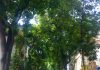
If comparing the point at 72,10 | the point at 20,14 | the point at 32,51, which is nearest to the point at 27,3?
the point at 20,14

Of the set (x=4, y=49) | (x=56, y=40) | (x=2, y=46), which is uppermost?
(x=56, y=40)

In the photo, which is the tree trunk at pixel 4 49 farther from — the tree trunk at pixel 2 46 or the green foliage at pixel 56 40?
the green foliage at pixel 56 40

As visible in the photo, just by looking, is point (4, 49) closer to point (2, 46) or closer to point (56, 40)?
point (2, 46)

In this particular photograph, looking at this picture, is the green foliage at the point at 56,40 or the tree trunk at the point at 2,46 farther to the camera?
the green foliage at the point at 56,40

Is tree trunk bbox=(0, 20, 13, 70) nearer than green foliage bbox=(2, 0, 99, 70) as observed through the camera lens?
Yes

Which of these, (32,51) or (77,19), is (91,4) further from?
(32,51)

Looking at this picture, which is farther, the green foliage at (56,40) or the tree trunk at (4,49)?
the green foliage at (56,40)

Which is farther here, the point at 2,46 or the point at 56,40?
the point at 56,40

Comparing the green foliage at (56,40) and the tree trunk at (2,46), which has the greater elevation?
the green foliage at (56,40)

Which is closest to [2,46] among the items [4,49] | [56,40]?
[4,49]

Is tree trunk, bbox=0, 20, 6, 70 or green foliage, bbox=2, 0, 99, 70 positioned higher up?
green foliage, bbox=2, 0, 99, 70

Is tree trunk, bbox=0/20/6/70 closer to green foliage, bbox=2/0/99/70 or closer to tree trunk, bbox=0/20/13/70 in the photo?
tree trunk, bbox=0/20/13/70

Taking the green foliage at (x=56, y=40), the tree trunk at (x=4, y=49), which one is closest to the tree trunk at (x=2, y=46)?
the tree trunk at (x=4, y=49)

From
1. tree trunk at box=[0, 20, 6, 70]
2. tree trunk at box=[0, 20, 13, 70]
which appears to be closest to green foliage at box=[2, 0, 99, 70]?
tree trunk at box=[0, 20, 13, 70]
